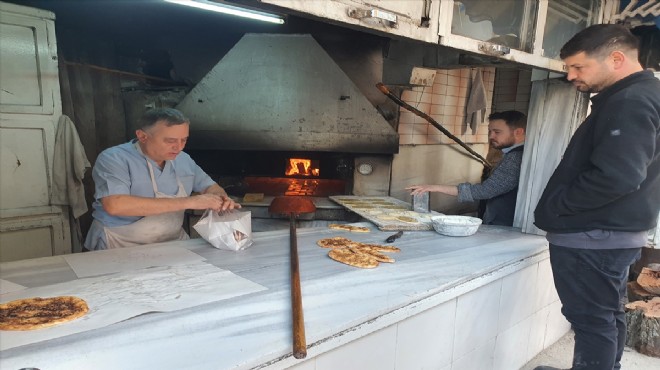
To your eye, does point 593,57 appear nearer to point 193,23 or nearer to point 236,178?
point 236,178

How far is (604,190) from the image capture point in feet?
5.82

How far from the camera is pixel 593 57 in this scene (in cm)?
191

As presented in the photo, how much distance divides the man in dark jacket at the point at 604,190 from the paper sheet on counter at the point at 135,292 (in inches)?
63.9

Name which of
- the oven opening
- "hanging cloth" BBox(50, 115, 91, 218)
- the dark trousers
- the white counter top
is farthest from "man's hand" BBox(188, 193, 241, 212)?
the oven opening

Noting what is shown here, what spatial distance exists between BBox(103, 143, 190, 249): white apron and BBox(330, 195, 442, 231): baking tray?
142 cm

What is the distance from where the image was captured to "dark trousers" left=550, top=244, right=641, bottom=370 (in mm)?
1950

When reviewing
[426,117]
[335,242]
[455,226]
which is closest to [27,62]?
[335,242]

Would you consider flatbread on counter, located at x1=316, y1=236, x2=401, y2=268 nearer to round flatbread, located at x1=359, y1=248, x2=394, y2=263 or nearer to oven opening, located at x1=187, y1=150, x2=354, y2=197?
round flatbread, located at x1=359, y1=248, x2=394, y2=263

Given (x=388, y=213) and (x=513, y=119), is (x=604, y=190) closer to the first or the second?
(x=513, y=119)

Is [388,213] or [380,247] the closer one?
[380,247]

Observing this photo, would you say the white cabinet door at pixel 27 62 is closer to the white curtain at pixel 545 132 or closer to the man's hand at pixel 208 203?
the man's hand at pixel 208 203

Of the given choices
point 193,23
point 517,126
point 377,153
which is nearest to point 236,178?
point 377,153

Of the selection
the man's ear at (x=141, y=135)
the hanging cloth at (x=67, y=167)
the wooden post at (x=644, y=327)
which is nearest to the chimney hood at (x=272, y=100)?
the hanging cloth at (x=67, y=167)

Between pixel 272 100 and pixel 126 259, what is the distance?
2.66 meters
